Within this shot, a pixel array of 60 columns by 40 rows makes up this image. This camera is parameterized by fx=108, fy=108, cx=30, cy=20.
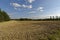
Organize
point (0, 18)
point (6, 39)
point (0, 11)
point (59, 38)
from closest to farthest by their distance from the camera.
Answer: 1. point (6, 39)
2. point (59, 38)
3. point (0, 18)
4. point (0, 11)

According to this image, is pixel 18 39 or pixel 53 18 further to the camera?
pixel 53 18

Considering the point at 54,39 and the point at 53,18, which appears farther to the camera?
the point at 53,18

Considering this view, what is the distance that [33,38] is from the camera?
8.88 m

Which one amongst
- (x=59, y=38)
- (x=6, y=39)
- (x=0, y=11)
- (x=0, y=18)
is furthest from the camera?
(x=0, y=11)

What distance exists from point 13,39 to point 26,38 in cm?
107

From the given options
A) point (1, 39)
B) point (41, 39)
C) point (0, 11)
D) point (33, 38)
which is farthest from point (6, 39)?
point (0, 11)

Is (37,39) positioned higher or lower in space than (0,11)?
lower

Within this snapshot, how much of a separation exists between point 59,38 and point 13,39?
3.82 metres

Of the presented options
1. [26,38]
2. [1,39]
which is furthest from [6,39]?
[26,38]

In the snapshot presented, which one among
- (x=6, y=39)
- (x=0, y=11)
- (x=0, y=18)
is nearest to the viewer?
(x=6, y=39)

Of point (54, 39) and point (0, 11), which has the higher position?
point (0, 11)

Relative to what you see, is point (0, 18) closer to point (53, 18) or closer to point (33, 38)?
point (53, 18)

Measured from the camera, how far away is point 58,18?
117 ft

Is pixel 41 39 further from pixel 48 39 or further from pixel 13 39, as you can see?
Answer: pixel 13 39
